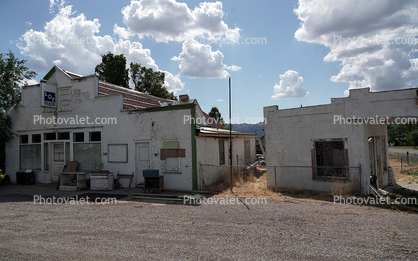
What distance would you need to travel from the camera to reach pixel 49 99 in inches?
565

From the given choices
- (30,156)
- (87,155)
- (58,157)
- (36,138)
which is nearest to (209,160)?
(87,155)

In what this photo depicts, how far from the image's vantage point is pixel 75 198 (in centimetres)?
1100

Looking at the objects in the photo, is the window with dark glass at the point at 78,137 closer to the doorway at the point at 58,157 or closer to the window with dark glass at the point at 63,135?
the window with dark glass at the point at 63,135

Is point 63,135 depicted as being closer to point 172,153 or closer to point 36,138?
point 36,138

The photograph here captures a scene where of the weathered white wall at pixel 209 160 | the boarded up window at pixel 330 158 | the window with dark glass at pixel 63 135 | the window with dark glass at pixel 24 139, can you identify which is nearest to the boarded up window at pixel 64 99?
the window with dark glass at pixel 63 135

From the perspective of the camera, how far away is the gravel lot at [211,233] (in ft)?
16.6

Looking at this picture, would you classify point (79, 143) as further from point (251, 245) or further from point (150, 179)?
point (251, 245)

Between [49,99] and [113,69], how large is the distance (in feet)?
61.7

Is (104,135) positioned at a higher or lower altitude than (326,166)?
higher

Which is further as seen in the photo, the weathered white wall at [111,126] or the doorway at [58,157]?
the doorway at [58,157]

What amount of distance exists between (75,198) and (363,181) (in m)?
11.8

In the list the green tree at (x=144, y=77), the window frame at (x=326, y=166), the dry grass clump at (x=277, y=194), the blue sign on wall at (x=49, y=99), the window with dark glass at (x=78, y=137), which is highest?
the green tree at (x=144, y=77)

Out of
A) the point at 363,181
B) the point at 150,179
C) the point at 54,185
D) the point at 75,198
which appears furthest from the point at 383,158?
the point at 54,185

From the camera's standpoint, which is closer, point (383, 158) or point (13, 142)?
point (383, 158)
